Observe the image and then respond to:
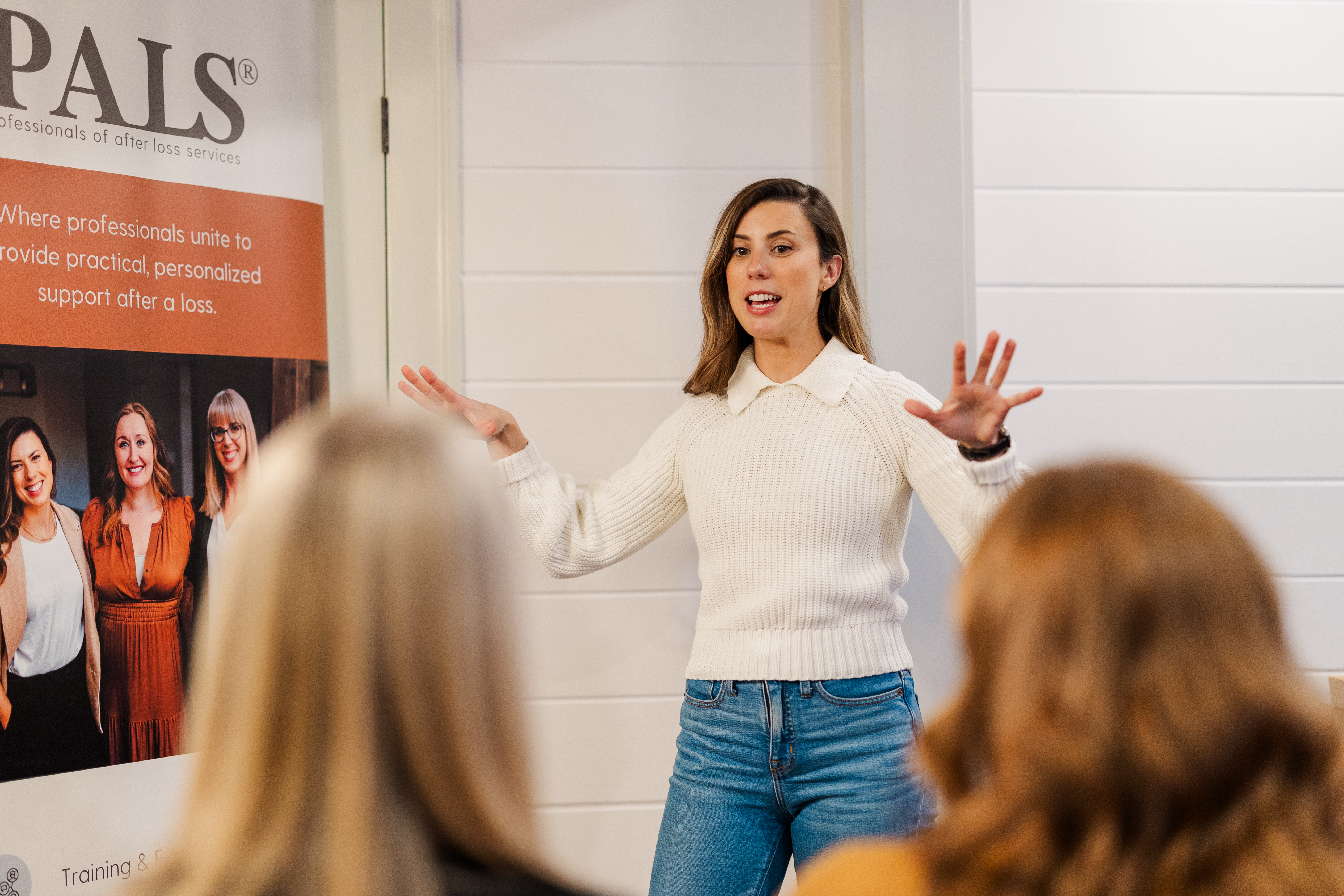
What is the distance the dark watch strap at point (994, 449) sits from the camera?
178 cm

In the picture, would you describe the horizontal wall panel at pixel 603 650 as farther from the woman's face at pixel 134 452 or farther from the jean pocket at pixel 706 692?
the woman's face at pixel 134 452

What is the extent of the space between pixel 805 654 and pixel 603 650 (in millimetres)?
681

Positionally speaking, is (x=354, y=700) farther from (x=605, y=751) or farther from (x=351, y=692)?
(x=605, y=751)

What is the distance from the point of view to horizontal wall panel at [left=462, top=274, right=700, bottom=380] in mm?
2396

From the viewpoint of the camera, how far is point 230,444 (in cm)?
222

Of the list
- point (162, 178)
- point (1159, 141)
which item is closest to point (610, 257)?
point (162, 178)

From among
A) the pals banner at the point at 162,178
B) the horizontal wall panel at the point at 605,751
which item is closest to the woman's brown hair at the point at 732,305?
the horizontal wall panel at the point at 605,751

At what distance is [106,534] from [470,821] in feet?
5.47

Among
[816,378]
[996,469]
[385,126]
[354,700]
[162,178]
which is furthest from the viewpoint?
[385,126]

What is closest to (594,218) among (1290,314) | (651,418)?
(651,418)

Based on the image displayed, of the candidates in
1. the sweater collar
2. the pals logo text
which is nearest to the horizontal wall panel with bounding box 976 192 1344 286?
the sweater collar

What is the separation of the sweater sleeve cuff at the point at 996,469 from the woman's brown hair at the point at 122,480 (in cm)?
156

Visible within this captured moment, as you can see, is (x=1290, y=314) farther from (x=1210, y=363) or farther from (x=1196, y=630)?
(x=1196, y=630)

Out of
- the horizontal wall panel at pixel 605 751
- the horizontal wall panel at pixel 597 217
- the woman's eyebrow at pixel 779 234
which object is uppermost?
the horizontal wall panel at pixel 597 217
